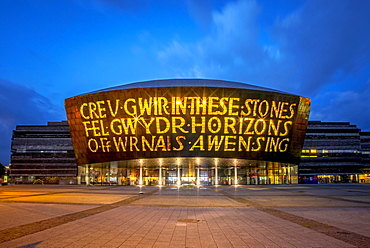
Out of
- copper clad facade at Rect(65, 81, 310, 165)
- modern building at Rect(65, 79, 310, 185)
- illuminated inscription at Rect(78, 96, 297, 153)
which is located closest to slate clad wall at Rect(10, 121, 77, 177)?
modern building at Rect(65, 79, 310, 185)

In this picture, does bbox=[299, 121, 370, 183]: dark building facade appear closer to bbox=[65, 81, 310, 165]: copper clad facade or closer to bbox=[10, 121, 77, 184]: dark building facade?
bbox=[65, 81, 310, 165]: copper clad facade

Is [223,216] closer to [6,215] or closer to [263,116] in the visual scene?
[6,215]

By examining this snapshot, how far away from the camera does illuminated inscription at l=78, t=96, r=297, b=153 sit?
46406 mm

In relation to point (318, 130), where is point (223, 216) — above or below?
below

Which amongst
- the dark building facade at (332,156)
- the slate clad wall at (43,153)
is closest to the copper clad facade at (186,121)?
the dark building facade at (332,156)

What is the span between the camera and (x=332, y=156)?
88.6 m

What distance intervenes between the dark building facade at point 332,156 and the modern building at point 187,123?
3727cm

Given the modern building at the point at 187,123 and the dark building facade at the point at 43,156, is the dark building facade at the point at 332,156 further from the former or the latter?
the dark building facade at the point at 43,156

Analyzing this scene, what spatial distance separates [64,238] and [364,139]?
109 meters

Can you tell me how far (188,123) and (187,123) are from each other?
0.52 ft

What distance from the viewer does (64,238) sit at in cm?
996

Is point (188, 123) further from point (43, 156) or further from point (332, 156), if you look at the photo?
point (43, 156)

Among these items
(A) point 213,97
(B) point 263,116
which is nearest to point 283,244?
(A) point 213,97

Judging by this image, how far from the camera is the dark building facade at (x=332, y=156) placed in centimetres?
8794
